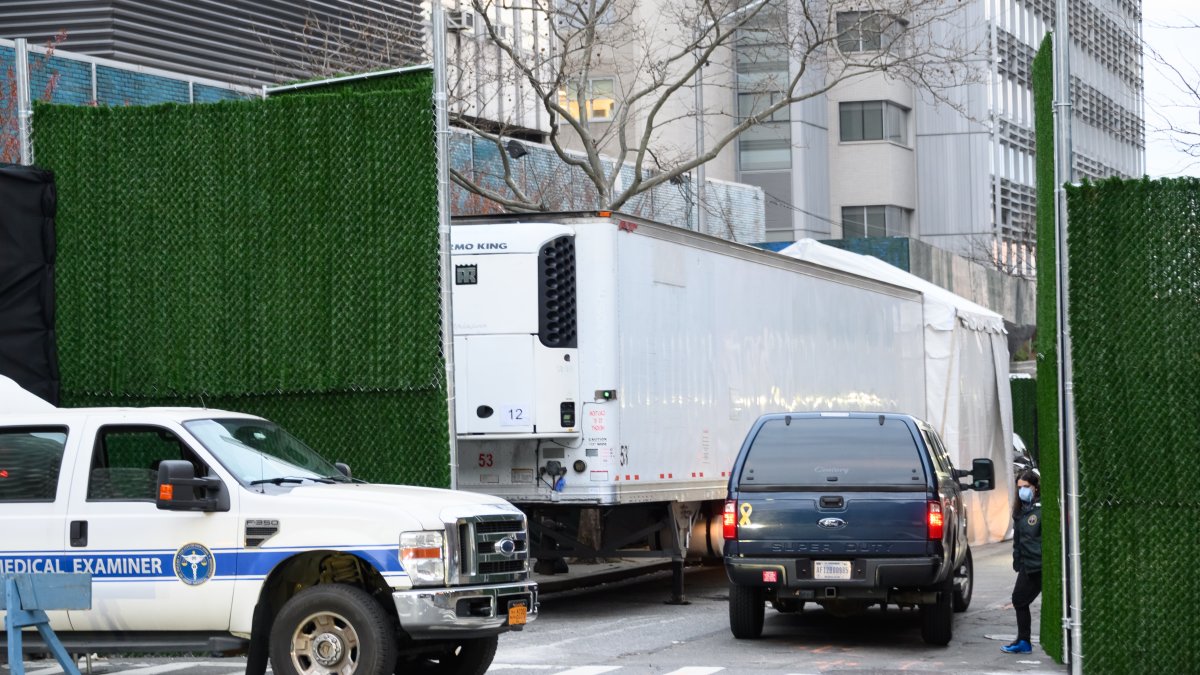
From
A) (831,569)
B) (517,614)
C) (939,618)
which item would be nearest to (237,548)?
(517,614)

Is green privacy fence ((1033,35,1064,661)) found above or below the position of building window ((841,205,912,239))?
below

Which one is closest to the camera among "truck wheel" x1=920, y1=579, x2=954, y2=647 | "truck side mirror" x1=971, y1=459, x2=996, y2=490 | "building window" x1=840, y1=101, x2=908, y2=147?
"truck wheel" x1=920, y1=579, x2=954, y2=647

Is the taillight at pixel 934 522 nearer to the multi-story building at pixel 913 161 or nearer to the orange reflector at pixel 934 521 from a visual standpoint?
the orange reflector at pixel 934 521

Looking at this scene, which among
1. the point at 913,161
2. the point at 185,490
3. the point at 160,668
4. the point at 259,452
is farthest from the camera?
the point at 913,161

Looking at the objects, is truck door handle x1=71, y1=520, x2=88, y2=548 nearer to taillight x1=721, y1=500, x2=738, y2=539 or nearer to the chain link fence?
taillight x1=721, y1=500, x2=738, y2=539

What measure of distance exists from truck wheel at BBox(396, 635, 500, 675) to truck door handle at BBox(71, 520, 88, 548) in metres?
2.31

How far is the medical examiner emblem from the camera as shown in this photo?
11047mm

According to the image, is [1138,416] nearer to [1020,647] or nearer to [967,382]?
[1020,647]

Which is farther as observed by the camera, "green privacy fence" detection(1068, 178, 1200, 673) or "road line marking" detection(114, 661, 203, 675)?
"road line marking" detection(114, 661, 203, 675)

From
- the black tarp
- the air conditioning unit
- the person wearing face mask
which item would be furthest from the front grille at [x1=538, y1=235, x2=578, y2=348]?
the air conditioning unit

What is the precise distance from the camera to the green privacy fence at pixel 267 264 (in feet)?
51.0

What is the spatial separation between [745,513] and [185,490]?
4.90 meters

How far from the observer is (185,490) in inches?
432

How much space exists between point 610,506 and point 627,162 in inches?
1055
